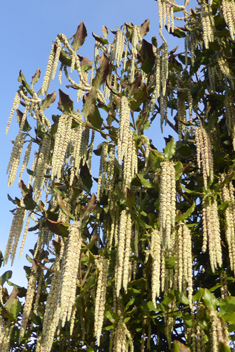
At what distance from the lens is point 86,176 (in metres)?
4.90

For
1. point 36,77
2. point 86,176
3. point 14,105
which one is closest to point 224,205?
point 86,176

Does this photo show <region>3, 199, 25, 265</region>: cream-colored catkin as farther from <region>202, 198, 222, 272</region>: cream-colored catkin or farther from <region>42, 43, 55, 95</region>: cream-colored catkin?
<region>202, 198, 222, 272</region>: cream-colored catkin

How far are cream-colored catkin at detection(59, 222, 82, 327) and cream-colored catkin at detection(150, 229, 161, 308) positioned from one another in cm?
65

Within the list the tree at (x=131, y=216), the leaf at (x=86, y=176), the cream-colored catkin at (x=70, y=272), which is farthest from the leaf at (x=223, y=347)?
the leaf at (x=86, y=176)

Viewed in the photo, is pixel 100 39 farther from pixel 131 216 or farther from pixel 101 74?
pixel 131 216

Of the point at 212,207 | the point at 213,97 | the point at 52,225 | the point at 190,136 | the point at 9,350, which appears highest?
the point at 213,97

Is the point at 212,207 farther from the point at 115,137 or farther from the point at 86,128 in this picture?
the point at 86,128

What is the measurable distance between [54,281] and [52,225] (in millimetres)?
522

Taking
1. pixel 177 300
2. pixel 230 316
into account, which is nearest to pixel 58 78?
pixel 177 300

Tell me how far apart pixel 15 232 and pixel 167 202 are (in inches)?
81.8

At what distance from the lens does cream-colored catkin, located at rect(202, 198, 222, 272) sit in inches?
142

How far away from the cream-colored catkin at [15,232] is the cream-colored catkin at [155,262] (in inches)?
70.8

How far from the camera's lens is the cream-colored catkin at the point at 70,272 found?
3289mm

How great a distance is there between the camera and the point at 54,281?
3838 millimetres
